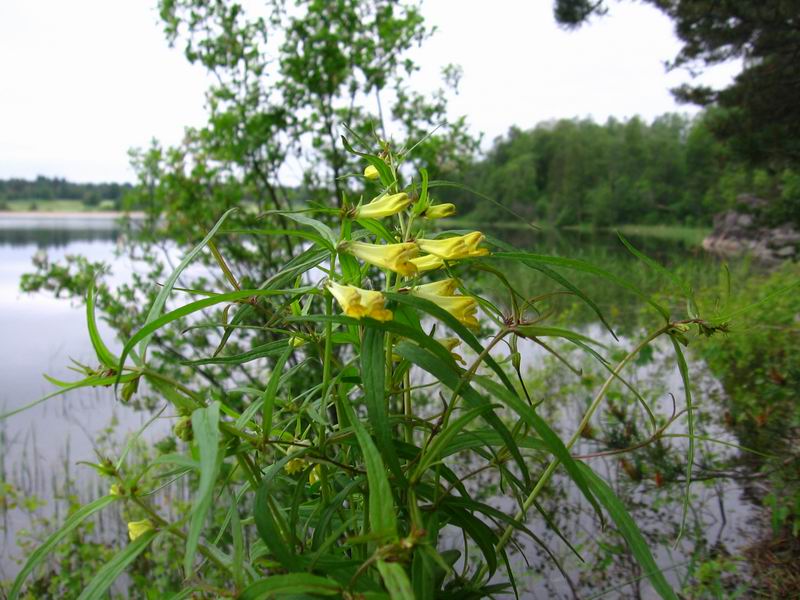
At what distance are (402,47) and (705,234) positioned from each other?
518 inches

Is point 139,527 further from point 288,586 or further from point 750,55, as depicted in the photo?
point 750,55

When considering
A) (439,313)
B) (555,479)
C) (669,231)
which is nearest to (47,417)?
(555,479)

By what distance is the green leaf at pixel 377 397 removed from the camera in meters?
0.35

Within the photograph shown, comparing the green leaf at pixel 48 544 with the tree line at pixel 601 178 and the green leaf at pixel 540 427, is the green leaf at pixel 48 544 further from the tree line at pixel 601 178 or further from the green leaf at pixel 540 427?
the tree line at pixel 601 178

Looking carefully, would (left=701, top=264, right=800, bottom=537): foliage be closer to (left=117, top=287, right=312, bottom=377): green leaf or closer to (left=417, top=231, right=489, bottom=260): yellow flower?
(left=417, top=231, right=489, bottom=260): yellow flower

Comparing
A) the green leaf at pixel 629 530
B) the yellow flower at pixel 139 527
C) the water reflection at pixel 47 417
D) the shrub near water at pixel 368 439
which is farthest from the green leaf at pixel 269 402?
the water reflection at pixel 47 417

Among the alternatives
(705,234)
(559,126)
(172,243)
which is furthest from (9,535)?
(559,126)

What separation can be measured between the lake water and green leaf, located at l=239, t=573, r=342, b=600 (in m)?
0.37

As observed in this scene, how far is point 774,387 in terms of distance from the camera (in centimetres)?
175

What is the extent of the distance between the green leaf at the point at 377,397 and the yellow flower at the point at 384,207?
0.11 m

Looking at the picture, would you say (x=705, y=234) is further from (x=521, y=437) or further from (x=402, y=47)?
(x=521, y=437)

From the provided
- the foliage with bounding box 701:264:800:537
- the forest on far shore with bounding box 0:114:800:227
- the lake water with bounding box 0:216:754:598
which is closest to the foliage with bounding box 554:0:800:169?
the foliage with bounding box 701:264:800:537

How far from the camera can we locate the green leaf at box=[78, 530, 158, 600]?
350 mm

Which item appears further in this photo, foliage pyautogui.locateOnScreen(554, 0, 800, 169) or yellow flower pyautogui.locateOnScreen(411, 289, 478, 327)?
foliage pyautogui.locateOnScreen(554, 0, 800, 169)
